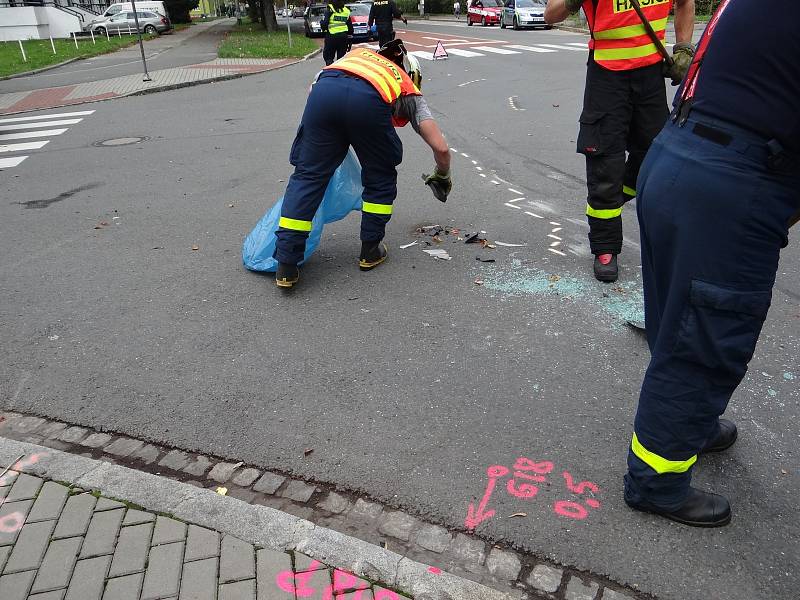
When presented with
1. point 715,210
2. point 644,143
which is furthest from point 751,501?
point 644,143

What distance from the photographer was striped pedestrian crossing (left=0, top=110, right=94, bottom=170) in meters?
9.11

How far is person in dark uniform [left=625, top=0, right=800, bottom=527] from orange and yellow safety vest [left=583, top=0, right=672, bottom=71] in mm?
1969

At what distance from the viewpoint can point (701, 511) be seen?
7.76 ft

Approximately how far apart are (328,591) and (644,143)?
340 centimetres

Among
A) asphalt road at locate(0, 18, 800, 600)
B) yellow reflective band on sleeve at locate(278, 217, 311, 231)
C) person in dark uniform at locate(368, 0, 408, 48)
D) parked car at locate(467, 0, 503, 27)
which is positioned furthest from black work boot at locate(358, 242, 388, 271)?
parked car at locate(467, 0, 503, 27)

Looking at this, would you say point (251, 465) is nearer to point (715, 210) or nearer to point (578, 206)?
point (715, 210)

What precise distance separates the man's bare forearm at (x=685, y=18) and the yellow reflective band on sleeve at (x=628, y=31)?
0.54 ft

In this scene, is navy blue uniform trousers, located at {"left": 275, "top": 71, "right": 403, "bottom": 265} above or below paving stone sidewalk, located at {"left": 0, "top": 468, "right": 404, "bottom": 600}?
above

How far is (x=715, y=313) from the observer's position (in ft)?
6.62

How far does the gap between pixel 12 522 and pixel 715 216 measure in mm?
2683

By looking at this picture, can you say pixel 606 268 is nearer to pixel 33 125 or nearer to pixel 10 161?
pixel 10 161

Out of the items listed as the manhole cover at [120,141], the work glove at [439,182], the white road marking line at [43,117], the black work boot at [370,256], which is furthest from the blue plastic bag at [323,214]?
the white road marking line at [43,117]

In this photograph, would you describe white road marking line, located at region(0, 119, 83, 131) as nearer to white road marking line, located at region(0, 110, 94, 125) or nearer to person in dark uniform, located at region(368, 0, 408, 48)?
white road marking line, located at region(0, 110, 94, 125)

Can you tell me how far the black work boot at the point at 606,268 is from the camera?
172 inches
